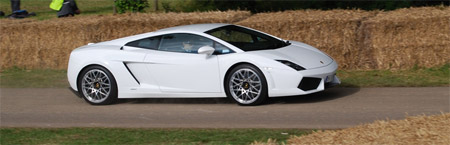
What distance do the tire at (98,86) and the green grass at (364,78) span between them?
2257mm

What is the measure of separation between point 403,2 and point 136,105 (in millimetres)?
12766

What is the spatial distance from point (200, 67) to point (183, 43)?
0.55 meters

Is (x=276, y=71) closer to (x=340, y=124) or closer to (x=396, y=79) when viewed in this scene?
(x=340, y=124)

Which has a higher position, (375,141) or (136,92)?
(375,141)

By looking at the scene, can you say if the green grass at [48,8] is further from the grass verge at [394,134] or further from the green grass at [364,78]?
the grass verge at [394,134]

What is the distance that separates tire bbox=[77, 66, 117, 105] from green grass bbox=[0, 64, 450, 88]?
7.40 ft

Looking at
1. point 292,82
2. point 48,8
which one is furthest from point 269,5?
point 292,82

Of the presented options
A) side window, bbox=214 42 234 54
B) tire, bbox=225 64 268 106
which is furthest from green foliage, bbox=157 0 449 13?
tire, bbox=225 64 268 106

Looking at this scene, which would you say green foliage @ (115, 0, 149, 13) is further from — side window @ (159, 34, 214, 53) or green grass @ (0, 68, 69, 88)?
side window @ (159, 34, 214, 53)

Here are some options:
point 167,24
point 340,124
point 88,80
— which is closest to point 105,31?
point 167,24

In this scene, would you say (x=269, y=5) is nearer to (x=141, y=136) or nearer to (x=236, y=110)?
(x=236, y=110)

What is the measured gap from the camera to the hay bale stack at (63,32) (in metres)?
15.4

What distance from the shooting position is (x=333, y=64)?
37.3ft

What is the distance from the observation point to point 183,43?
11359 mm
